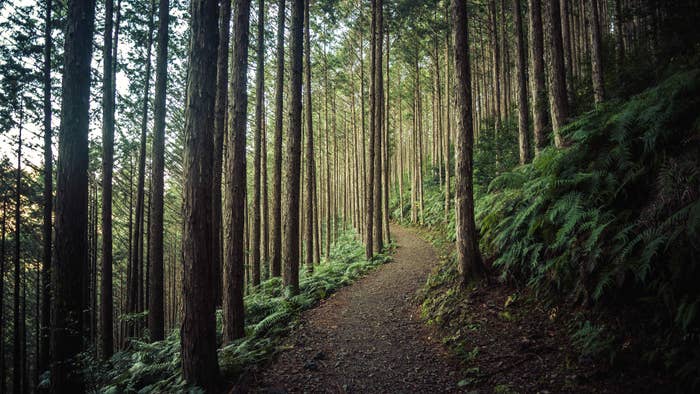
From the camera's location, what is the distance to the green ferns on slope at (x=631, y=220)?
2736 mm

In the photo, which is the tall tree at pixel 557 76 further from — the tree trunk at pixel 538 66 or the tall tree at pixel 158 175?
the tall tree at pixel 158 175

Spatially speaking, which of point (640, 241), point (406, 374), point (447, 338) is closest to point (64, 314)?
point (406, 374)

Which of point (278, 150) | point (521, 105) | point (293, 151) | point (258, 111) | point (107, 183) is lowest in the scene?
point (107, 183)

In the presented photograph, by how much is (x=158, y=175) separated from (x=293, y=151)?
5.06 metres

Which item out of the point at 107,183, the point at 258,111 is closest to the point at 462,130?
the point at 258,111

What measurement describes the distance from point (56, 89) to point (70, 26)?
1020cm

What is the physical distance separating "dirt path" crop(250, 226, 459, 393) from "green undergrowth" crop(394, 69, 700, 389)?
1.03 m

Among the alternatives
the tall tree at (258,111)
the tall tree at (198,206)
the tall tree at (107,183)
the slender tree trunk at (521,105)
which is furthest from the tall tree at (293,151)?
the slender tree trunk at (521,105)

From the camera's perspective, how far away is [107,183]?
1030 centimetres

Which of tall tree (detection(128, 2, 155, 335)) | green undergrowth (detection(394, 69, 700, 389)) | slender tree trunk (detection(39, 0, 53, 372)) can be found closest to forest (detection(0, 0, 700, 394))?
green undergrowth (detection(394, 69, 700, 389))

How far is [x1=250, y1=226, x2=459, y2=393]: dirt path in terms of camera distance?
161 inches

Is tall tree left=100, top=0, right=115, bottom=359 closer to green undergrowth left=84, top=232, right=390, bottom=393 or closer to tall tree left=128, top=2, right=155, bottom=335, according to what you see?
tall tree left=128, top=2, right=155, bottom=335

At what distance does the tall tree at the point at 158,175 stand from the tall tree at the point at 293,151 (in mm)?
4688

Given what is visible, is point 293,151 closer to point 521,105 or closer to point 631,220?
point 631,220
